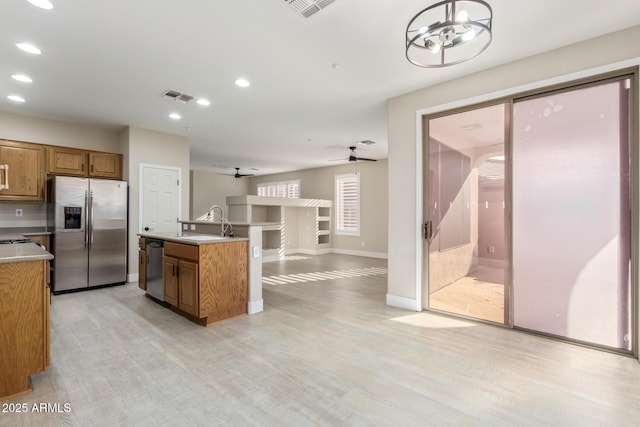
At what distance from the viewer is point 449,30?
1.86m

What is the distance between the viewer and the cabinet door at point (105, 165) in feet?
17.1

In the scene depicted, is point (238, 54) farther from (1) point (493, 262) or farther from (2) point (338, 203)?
(2) point (338, 203)

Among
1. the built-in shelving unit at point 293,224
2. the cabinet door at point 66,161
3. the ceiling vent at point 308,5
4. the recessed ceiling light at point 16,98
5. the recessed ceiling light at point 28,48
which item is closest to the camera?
the ceiling vent at point 308,5

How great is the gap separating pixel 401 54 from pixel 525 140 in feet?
5.04

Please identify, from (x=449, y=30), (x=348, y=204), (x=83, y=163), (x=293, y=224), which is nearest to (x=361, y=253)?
(x=348, y=204)

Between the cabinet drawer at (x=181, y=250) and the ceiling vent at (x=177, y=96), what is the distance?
1932 mm

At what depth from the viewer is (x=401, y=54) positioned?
2990 mm

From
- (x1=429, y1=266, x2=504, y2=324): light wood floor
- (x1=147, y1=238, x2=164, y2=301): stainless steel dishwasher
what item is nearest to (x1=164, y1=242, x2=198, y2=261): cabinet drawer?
(x1=147, y1=238, x2=164, y2=301): stainless steel dishwasher

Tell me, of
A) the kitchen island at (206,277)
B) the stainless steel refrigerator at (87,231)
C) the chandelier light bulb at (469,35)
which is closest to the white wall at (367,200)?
the kitchen island at (206,277)

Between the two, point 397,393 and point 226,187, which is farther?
point 226,187

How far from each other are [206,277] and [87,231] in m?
2.83

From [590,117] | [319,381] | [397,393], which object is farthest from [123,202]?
[590,117]

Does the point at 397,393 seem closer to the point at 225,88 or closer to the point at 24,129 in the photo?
the point at 225,88

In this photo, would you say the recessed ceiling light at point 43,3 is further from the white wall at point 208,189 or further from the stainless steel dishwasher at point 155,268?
the white wall at point 208,189
